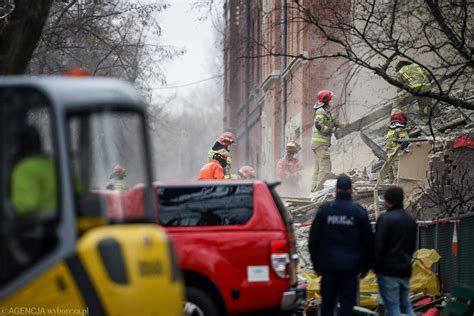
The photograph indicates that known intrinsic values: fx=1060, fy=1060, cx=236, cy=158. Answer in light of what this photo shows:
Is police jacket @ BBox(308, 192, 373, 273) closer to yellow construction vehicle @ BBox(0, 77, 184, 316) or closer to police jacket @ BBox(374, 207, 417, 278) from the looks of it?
police jacket @ BBox(374, 207, 417, 278)

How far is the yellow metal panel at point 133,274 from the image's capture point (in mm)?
6668

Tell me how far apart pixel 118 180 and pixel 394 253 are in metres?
4.38

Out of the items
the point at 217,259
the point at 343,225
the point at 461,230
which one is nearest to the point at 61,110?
the point at 217,259

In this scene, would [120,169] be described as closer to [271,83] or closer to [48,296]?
[48,296]

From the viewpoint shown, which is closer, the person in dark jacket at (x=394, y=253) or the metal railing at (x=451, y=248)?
the person in dark jacket at (x=394, y=253)

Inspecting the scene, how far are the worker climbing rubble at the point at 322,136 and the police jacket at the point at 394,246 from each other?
36.0ft

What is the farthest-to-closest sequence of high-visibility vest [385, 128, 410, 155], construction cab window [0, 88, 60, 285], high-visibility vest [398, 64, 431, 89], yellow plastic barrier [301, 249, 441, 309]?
high-visibility vest [385, 128, 410, 155], high-visibility vest [398, 64, 431, 89], yellow plastic barrier [301, 249, 441, 309], construction cab window [0, 88, 60, 285]

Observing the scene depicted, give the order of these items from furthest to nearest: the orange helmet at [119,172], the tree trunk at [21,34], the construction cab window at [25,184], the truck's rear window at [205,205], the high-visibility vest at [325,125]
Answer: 1. the high-visibility vest at [325,125]
2. the tree trunk at [21,34]
3. the truck's rear window at [205,205]
4. the orange helmet at [119,172]
5. the construction cab window at [25,184]

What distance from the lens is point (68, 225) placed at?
6672 millimetres

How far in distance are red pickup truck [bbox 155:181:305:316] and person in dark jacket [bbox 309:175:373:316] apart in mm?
291

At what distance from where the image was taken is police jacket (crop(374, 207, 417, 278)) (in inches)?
439

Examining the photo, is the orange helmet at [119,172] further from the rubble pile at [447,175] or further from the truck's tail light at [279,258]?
the rubble pile at [447,175]

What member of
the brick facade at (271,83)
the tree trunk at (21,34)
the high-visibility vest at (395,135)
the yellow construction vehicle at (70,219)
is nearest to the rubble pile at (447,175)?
the high-visibility vest at (395,135)

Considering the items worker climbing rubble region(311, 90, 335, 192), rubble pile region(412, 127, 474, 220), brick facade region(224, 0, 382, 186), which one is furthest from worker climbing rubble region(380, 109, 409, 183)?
worker climbing rubble region(311, 90, 335, 192)
